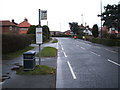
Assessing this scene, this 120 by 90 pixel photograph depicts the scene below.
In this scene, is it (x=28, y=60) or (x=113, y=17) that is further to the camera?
(x=113, y=17)

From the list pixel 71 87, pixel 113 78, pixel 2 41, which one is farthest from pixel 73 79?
pixel 2 41

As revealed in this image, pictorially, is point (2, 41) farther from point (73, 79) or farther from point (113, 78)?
point (113, 78)

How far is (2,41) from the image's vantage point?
15688 mm

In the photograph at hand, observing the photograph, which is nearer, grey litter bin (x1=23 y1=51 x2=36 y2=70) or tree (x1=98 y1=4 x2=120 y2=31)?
grey litter bin (x1=23 y1=51 x2=36 y2=70)

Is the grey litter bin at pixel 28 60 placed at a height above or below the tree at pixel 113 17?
below

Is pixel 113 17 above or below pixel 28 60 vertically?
above

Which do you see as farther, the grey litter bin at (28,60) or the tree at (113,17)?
the tree at (113,17)

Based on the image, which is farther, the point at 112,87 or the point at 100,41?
the point at 100,41

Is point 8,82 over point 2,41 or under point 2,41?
under

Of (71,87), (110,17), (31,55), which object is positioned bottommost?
(71,87)

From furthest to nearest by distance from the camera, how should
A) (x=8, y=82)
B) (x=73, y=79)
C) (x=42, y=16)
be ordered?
1. (x=42, y=16)
2. (x=73, y=79)
3. (x=8, y=82)

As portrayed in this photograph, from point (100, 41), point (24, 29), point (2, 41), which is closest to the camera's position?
point (2, 41)

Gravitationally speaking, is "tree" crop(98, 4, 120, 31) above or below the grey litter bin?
above

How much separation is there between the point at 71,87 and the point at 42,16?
477 cm
